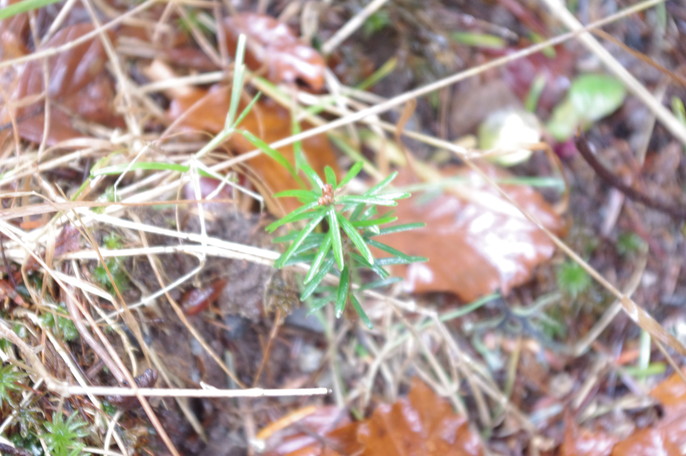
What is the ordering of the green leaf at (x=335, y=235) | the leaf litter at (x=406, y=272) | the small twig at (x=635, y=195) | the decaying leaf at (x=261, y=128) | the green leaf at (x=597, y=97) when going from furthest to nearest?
the green leaf at (x=597, y=97) → the small twig at (x=635, y=195) → the decaying leaf at (x=261, y=128) → the leaf litter at (x=406, y=272) → the green leaf at (x=335, y=235)

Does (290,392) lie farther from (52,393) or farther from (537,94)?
(537,94)

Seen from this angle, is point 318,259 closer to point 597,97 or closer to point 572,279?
point 572,279

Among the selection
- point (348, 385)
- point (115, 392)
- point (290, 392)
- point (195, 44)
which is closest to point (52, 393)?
point (115, 392)

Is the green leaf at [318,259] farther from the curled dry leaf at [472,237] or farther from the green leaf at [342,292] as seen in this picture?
the curled dry leaf at [472,237]

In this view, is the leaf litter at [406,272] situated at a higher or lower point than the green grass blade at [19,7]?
lower

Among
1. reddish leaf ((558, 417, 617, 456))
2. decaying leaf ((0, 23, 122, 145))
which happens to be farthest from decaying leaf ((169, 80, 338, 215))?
reddish leaf ((558, 417, 617, 456))

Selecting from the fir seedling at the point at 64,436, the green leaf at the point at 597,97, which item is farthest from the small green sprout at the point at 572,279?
the fir seedling at the point at 64,436

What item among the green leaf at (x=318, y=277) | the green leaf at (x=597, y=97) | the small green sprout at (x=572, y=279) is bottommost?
the small green sprout at (x=572, y=279)
